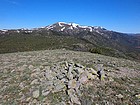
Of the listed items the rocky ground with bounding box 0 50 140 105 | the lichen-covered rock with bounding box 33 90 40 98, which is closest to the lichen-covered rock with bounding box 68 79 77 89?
the rocky ground with bounding box 0 50 140 105

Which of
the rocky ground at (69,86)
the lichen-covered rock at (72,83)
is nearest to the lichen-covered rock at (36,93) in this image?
the rocky ground at (69,86)

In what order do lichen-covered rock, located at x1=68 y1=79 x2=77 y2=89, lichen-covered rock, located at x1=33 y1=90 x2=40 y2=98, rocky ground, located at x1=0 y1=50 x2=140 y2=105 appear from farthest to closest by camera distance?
1. lichen-covered rock, located at x1=68 y1=79 x2=77 y2=89
2. lichen-covered rock, located at x1=33 y1=90 x2=40 y2=98
3. rocky ground, located at x1=0 y1=50 x2=140 y2=105

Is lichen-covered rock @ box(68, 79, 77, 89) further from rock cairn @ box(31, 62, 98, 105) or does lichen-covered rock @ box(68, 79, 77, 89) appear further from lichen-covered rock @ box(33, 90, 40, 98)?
lichen-covered rock @ box(33, 90, 40, 98)

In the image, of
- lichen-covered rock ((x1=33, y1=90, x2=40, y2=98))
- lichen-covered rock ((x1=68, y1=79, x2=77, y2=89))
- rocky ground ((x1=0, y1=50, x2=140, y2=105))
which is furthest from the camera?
lichen-covered rock ((x1=68, y1=79, x2=77, y2=89))

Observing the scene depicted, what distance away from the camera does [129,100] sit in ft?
36.8

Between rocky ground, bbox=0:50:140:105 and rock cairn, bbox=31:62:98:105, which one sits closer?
rocky ground, bbox=0:50:140:105

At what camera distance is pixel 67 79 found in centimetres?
1347

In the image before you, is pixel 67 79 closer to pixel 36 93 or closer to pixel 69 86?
pixel 69 86

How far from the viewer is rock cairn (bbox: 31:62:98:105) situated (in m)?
12.1

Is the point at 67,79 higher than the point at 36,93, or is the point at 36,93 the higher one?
the point at 67,79

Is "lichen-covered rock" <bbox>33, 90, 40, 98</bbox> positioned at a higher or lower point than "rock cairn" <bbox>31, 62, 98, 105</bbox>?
lower

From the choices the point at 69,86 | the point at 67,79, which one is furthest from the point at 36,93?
the point at 67,79

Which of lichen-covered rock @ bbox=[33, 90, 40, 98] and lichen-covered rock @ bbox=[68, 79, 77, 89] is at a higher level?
lichen-covered rock @ bbox=[68, 79, 77, 89]

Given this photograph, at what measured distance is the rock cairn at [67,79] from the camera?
12.1 metres
